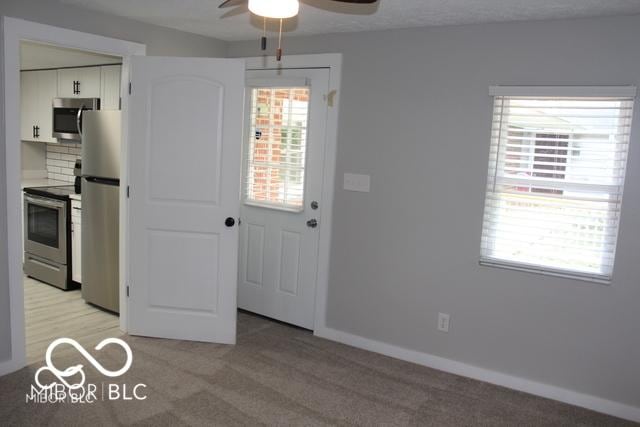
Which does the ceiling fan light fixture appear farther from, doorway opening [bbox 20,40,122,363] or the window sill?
doorway opening [bbox 20,40,122,363]

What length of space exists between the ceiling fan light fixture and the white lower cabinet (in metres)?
3.43

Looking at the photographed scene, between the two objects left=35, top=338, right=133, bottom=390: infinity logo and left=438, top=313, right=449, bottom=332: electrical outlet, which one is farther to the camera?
left=438, top=313, right=449, bottom=332: electrical outlet

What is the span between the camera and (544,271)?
3.16 metres

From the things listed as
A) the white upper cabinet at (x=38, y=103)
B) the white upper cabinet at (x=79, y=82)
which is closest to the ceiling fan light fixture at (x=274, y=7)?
the white upper cabinet at (x=79, y=82)

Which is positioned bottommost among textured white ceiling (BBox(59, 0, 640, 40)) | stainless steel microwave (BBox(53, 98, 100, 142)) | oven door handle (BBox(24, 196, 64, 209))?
oven door handle (BBox(24, 196, 64, 209))

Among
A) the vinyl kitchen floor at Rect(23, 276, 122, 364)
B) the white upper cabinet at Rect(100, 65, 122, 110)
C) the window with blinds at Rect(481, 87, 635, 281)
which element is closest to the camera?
the window with blinds at Rect(481, 87, 635, 281)

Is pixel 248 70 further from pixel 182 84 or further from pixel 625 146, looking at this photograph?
pixel 625 146

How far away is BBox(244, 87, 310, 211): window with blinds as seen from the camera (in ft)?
13.2

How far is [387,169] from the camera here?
12.0 feet

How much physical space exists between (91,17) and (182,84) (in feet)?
2.26

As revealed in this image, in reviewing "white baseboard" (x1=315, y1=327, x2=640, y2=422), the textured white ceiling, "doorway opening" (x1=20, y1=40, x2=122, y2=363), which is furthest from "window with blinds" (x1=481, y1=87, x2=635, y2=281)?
"doorway opening" (x1=20, y1=40, x2=122, y2=363)

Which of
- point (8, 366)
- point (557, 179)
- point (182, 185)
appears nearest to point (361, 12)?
point (557, 179)

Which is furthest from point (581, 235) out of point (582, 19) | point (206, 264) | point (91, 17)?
point (91, 17)

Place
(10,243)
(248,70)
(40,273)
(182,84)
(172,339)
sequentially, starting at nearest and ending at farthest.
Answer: (10,243) → (182,84) → (172,339) → (248,70) → (40,273)
